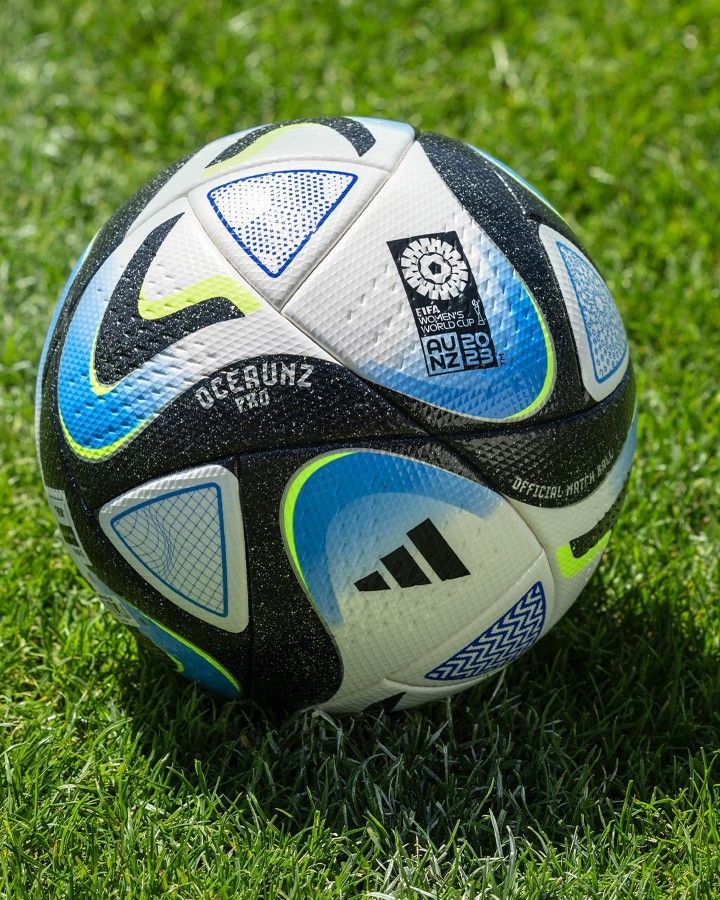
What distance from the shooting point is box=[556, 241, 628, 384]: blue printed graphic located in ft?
9.46

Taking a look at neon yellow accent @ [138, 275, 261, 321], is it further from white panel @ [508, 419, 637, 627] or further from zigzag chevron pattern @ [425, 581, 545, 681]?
zigzag chevron pattern @ [425, 581, 545, 681]

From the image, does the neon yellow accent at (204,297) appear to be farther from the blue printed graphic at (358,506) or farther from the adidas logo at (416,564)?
the adidas logo at (416,564)

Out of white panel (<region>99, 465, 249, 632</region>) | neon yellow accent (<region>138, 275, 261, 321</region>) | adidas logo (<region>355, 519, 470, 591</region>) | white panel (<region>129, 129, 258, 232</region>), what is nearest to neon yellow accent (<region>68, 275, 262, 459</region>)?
neon yellow accent (<region>138, 275, 261, 321</region>)

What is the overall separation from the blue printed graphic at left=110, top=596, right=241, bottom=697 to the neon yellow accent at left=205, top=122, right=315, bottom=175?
1.08m

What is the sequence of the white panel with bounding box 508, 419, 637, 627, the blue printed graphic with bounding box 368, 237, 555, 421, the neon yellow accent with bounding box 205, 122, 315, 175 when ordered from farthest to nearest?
the neon yellow accent with bounding box 205, 122, 315, 175 < the white panel with bounding box 508, 419, 637, 627 < the blue printed graphic with bounding box 368, 237, 555, 421

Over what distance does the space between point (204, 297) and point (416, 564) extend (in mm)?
761

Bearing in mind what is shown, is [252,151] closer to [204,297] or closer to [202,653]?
[204,297]

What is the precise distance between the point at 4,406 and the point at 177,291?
165cm

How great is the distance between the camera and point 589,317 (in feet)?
9.50

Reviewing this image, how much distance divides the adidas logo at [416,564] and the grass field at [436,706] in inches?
23.4

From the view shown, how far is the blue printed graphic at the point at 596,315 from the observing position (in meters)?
2.88

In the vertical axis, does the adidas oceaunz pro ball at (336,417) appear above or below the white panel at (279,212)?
below

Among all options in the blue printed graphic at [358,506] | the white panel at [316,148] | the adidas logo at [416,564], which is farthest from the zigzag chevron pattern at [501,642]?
the white panel at [316,148]

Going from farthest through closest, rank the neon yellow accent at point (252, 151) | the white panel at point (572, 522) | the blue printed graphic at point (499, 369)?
the neon yellow accent at point (252, 151), the white panel at point (572, 522), the blue printed graphic at point (499, 369)
